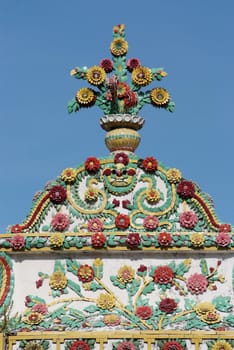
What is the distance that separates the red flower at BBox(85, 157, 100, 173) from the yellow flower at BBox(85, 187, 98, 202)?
361 millimetres

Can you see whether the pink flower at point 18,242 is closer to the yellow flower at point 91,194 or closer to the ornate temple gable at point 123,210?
the ornate temple gable at point 123,210

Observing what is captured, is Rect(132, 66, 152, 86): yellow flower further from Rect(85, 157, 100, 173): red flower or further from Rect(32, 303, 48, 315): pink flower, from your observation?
Rect(32, 303, 48, 315): pink flower

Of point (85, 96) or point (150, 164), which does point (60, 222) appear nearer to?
point (150, 164)

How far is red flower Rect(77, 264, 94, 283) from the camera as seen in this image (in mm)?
17578

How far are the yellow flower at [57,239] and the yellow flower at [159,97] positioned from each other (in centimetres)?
342

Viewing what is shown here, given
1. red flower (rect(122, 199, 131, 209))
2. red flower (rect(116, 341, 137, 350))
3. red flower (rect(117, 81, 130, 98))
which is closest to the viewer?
red flower (rect(116, 341, 137, 350))

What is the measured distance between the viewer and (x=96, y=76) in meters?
19.1

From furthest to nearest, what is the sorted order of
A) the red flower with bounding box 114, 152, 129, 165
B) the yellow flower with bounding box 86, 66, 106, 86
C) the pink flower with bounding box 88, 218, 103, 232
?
the yellow flower with bounding box 86, 66, 106, 86 → the red flower with bounding box 114, 152, 129, 165 → the pink flower with bounding box 88, 218, 103, 232

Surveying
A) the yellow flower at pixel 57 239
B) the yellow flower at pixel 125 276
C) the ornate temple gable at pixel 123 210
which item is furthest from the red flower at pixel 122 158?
the yellow flower at pixel 125 276

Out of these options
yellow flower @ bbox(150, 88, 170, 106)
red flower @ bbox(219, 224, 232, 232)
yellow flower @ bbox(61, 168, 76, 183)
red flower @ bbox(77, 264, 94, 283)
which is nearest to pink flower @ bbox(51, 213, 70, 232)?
yellow flower @ bbox(61, 168, 76, 183)

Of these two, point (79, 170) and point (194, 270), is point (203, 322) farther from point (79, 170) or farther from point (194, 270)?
point (79, 170)

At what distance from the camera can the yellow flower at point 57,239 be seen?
17562 mm

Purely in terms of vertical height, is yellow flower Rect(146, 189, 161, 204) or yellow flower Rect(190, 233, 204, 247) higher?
yellow flower Rect(146, 189, 161, 204)

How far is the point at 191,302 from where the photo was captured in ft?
57.4
